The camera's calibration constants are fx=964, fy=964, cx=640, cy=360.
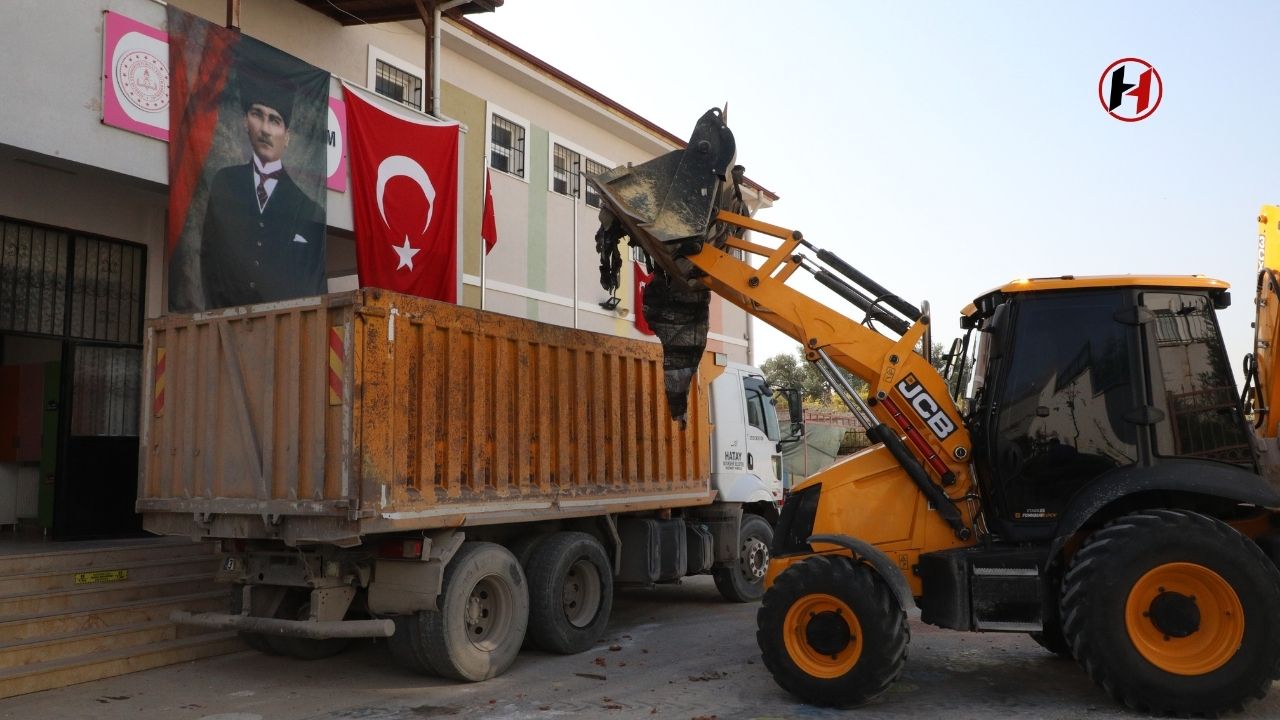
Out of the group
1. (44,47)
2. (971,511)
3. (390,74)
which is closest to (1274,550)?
(971,511)

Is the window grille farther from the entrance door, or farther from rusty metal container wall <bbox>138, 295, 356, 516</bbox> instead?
rusty metal container wall <bbox>138, 295, 356, 516</bbox>

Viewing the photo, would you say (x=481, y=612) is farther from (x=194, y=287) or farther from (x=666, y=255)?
(x=194, y=287)

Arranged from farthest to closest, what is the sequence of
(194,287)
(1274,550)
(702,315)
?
(194,287) < (702,315) < (1274,550)

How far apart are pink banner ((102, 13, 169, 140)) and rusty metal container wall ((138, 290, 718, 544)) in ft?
7.31

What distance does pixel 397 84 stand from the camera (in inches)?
560

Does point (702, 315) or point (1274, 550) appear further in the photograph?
point (702, 315)

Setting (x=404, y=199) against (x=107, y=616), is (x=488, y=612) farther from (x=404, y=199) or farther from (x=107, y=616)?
(x=404, y=199)

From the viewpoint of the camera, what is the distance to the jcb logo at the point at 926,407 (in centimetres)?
687

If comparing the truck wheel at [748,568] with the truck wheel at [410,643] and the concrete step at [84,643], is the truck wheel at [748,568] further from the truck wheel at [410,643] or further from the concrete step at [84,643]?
the concrete step at [84,643]

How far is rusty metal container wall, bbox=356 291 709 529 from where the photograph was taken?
262 inches

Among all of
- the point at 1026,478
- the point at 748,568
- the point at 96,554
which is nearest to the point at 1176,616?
the point at 1026,478

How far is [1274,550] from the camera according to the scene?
19.9 ft

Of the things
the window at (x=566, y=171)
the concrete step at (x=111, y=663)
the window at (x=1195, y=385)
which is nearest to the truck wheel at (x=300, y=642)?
the concrete step at (x=111, y=663)

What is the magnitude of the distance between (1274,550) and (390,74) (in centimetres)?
1234
